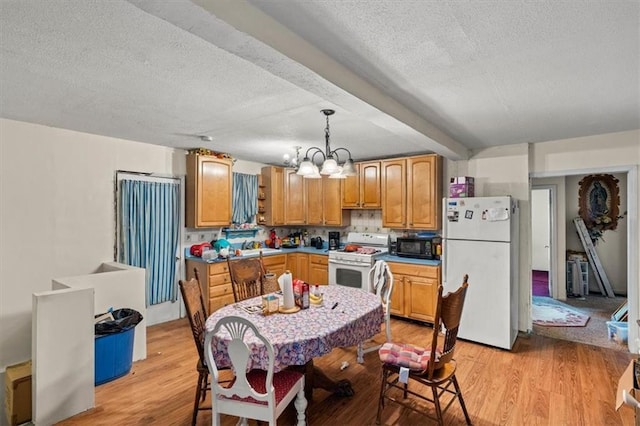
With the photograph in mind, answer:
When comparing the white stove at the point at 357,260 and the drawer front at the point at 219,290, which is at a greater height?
the white stove at the point at 357,260

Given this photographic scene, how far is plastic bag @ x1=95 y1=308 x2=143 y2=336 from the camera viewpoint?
2828 millimetres

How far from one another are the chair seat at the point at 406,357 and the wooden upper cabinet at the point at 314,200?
10.5 feet

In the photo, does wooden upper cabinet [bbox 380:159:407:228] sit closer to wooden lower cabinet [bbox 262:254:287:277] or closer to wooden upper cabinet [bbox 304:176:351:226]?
wooden upper cabinet [bbox 304:176:351:226]

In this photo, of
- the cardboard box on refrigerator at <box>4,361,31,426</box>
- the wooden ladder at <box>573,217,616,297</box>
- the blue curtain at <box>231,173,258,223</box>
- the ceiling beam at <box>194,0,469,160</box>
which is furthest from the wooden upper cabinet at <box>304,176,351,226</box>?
the wooden ladder at <box>573,217,616,297</box>

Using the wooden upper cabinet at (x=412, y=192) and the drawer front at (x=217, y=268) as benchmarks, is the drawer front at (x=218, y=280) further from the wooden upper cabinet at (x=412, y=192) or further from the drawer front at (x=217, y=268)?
the wooden upper cabinet at (x=412, y=192)

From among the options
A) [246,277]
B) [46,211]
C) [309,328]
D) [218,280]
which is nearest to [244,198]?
[218,280]

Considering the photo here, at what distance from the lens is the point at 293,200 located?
18.0 feet

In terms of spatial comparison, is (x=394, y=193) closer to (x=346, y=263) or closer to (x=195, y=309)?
(x=346, y=263)

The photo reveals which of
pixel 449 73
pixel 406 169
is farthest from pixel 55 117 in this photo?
pixel 406 169

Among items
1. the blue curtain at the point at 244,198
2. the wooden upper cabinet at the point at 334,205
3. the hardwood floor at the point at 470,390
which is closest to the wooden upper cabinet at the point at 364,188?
the wooden upper cabinet at the point at 334,205

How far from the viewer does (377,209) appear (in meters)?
5.01

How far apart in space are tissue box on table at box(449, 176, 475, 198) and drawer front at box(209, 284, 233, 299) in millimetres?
3187

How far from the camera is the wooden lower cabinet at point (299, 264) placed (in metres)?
5.17

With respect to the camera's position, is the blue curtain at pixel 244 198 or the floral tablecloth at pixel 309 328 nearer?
the floral tablecloth at pixel 309 328
